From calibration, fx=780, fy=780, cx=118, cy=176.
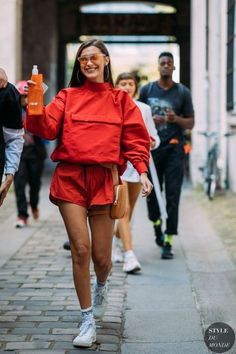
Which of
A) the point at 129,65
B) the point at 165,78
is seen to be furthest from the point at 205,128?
the point at 129,65

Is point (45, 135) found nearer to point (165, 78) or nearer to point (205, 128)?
point (165, 78)

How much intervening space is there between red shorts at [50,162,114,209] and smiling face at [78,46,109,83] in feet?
1.82

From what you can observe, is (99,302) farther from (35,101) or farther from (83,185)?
(35,101)

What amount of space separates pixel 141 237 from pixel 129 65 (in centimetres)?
3164

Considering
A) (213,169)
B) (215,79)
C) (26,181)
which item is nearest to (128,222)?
(26,181)

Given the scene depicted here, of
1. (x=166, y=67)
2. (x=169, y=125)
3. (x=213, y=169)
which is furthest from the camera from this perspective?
(x=213, y=169)

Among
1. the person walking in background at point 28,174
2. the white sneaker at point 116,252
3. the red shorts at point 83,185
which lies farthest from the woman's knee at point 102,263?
the person walking in background at point 28,174

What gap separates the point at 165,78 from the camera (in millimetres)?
7648

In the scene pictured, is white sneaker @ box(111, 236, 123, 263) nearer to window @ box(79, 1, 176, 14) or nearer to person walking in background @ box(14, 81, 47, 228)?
person walking in background @ box(14, 81, 47, 228)

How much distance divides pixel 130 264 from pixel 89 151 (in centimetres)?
243

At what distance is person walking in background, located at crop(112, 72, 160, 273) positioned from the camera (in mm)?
6895

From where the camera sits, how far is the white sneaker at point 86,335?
450 centimetres

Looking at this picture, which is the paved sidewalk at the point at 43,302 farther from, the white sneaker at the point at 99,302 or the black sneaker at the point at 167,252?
the black sneaker at the point at 167,252

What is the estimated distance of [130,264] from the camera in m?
6.83
